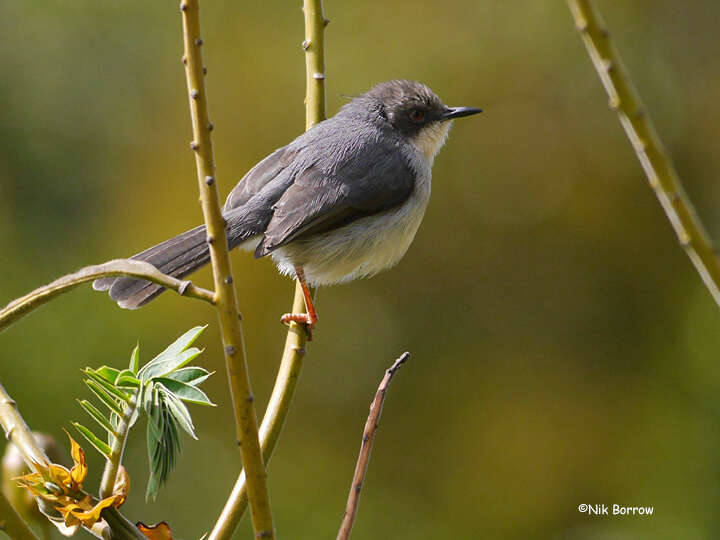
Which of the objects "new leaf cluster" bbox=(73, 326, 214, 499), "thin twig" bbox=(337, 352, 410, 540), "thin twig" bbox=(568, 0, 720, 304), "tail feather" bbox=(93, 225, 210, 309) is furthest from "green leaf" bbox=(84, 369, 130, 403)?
"tail feather" bbox=(93, 225, 210, 309)

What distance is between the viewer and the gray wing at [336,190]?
3.79m

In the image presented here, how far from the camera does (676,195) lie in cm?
128

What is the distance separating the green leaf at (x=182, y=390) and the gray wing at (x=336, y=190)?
7.03 feet

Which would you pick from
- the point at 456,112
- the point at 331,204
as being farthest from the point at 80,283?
the point at 456,112

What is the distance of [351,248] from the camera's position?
4.07 m

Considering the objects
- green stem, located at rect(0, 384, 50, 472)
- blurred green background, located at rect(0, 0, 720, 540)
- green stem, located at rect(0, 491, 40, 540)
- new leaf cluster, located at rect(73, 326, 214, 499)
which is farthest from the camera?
blurred green background, located at rect(0, 0, 720, 540)

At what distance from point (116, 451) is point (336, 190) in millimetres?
2569

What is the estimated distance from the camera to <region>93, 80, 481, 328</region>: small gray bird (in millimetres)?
3783

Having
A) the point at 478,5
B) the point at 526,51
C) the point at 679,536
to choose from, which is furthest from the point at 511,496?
the point at 478,5

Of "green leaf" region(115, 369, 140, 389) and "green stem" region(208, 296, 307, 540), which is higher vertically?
"green leaf" region(115, 369, 140, 389)

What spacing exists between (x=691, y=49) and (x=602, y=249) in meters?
2.10

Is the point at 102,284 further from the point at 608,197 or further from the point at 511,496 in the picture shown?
the point at 608,197

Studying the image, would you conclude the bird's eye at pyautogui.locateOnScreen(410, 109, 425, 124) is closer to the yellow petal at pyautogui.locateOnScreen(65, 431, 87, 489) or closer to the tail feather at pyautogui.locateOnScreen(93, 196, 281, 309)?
the tail feather at pyautogui.locateOnScreen(93, 196, 281, 309)

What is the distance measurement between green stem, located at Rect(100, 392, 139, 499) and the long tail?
1253mm
